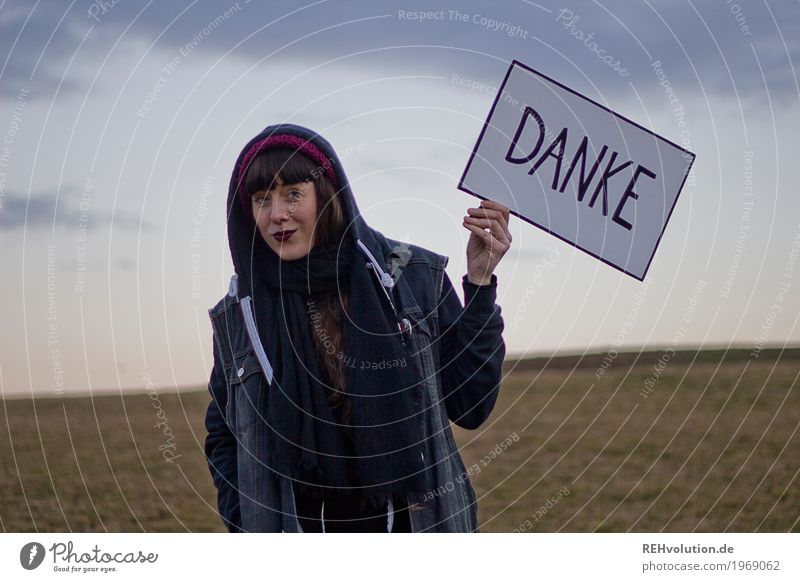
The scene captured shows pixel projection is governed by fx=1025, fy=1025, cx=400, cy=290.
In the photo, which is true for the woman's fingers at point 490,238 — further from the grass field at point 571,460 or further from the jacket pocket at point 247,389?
the grass field at point 571,460

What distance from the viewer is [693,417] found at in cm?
513

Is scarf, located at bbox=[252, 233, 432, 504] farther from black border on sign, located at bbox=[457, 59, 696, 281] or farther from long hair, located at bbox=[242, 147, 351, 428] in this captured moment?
black border on sign, located at bbox=[457, 59, 696, 281]

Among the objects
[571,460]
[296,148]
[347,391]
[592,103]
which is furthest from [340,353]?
[571,460]

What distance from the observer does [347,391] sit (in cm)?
306

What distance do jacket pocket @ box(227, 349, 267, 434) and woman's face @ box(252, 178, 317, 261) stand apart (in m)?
0.33

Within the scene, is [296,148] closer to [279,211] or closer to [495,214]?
[279,211]

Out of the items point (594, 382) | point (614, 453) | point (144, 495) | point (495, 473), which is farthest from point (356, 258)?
point (594, 382)

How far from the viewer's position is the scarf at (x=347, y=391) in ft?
9.86

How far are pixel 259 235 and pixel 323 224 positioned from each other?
200 millimetres

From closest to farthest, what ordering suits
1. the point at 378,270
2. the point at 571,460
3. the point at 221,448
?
the point at 378,270 → the point at 221,448 → the point at 571,460

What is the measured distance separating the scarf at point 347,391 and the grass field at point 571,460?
89 centimetres

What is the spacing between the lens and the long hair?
3.02 m

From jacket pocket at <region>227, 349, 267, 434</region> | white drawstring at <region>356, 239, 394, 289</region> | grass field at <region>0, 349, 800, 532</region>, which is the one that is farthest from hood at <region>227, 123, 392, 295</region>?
grass field at <region>0, 349, 800, 532</region>

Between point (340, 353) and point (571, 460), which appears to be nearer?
point (340, 353)
